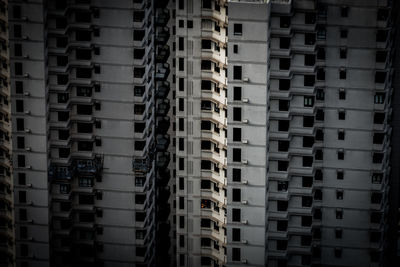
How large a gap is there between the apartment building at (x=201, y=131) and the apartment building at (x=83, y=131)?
4.19 m

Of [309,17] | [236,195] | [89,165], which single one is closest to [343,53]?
[309,17]

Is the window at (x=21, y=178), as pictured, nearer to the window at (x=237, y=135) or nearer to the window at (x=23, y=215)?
the window at (x=23, y=215)

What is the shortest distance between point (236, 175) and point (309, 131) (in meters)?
10.4

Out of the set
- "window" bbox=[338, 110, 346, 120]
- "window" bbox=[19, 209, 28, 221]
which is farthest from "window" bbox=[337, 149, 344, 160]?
"window" bbox=[19, 209, 28, 221]

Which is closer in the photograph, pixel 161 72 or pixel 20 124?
pixel 20 124

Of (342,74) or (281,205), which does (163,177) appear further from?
(342,74)

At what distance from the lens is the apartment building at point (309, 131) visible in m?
131

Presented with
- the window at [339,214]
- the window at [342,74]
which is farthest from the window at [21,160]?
the window at [342,74]

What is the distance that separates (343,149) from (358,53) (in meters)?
11.8

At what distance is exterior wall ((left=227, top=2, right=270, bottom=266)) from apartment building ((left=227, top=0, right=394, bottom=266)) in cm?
11

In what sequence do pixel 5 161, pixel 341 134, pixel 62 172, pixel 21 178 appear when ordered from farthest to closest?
1. pixel 5 161
2. pixel 62 172
3. pixel 21 178
4. pixel 341 134

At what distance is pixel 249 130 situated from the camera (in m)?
131

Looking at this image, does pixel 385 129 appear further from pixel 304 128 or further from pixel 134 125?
pixel 134 125

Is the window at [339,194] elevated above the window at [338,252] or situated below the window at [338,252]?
above
